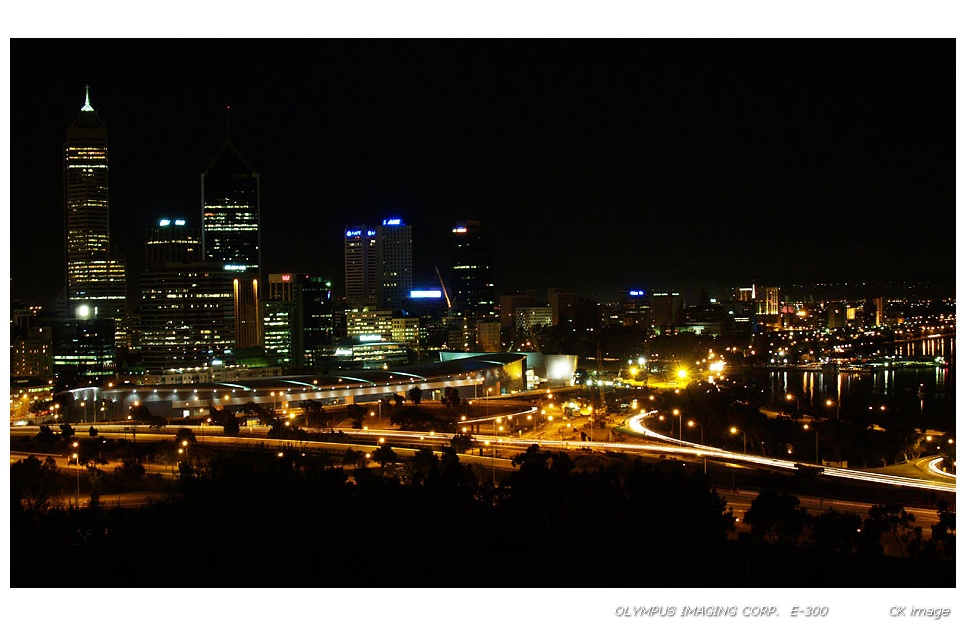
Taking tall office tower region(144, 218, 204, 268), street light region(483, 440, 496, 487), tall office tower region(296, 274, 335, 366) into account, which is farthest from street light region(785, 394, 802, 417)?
tall office tower region(144, 218, 204, 268)

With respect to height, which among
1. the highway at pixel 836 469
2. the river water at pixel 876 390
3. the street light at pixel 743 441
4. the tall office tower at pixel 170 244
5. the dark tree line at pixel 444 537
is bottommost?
the river water at pixel 876 390

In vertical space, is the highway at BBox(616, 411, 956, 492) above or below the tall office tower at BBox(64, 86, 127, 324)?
below

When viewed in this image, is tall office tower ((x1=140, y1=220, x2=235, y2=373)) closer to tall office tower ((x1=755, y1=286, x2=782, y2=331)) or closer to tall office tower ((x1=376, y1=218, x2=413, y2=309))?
tall office tower ((x1=376, y1=218, x2=413, y2=309))

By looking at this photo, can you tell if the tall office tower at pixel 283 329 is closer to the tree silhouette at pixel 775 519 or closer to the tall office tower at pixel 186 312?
the tall office tower at pixel 186 312

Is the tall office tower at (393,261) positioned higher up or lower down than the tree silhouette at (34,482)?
higher up

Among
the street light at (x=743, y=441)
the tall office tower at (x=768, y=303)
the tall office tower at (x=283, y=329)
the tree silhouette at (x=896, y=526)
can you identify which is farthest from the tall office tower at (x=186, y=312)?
the tall office tower at (x=768, y=303)

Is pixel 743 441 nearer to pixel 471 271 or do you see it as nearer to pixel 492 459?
pixel 492 459
